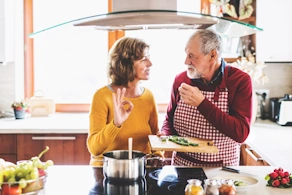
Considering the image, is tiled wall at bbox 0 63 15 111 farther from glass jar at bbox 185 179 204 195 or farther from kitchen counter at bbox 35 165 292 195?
glass jar at bbox 185 179 204 195

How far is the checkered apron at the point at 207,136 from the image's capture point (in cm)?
250

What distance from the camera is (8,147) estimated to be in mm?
3627

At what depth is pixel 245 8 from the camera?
153 inches

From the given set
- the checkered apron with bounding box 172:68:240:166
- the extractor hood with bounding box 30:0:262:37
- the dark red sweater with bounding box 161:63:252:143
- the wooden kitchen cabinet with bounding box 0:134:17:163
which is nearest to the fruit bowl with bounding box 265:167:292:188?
the dark red sweater with bounding box 161:63:252:143

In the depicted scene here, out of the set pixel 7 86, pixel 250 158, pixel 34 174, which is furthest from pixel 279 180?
pixel 7 86

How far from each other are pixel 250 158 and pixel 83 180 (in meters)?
1.51

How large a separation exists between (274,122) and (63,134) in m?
1.79

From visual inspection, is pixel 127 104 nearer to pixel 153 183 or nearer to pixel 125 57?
pixel 125 57

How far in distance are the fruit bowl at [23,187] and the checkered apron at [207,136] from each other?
102 centimetres

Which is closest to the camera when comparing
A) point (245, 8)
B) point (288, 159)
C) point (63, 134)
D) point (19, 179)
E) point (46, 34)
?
point (19, 179)

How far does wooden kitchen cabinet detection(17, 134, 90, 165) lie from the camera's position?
362 centimetres

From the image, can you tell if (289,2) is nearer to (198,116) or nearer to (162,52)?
(162,52)

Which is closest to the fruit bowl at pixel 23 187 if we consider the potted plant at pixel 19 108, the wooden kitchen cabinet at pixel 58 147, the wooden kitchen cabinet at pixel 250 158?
the wooden kitchen cabinet at pixel 250 158

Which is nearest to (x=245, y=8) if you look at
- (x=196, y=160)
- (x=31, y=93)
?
(x=196, y=160)
